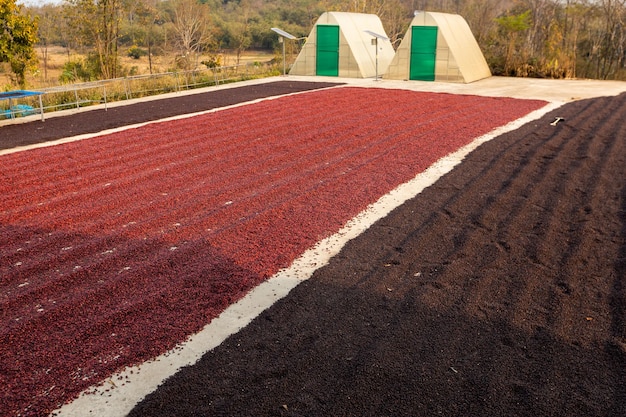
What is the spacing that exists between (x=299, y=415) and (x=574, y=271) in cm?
369

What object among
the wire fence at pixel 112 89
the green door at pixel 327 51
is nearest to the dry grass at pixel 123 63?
A: the wire fence at pixel 112 89

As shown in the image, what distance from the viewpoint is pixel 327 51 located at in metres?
27.9

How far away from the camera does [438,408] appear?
397 centimetres

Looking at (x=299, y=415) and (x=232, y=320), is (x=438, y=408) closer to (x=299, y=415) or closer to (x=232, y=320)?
(x=299, y=415)

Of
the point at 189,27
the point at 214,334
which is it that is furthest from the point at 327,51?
the point at 214,334

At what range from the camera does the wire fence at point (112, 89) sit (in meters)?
17.1

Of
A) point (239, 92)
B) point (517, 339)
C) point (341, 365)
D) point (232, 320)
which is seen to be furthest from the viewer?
point (239, 92)

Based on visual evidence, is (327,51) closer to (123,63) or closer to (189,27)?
(189,27)

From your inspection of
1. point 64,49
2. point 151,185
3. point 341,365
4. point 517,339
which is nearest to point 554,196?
point 517,339

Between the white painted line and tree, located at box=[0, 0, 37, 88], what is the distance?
1421 cm

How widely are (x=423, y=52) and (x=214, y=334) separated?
74.2 feet

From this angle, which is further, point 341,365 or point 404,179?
point 404,179

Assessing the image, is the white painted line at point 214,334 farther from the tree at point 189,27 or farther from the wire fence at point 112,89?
the tree at point 189,27

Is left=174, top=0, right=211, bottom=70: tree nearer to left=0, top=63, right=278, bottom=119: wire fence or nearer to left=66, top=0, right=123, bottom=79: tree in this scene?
left=66, top=0, right=123, bottom=79: tree
